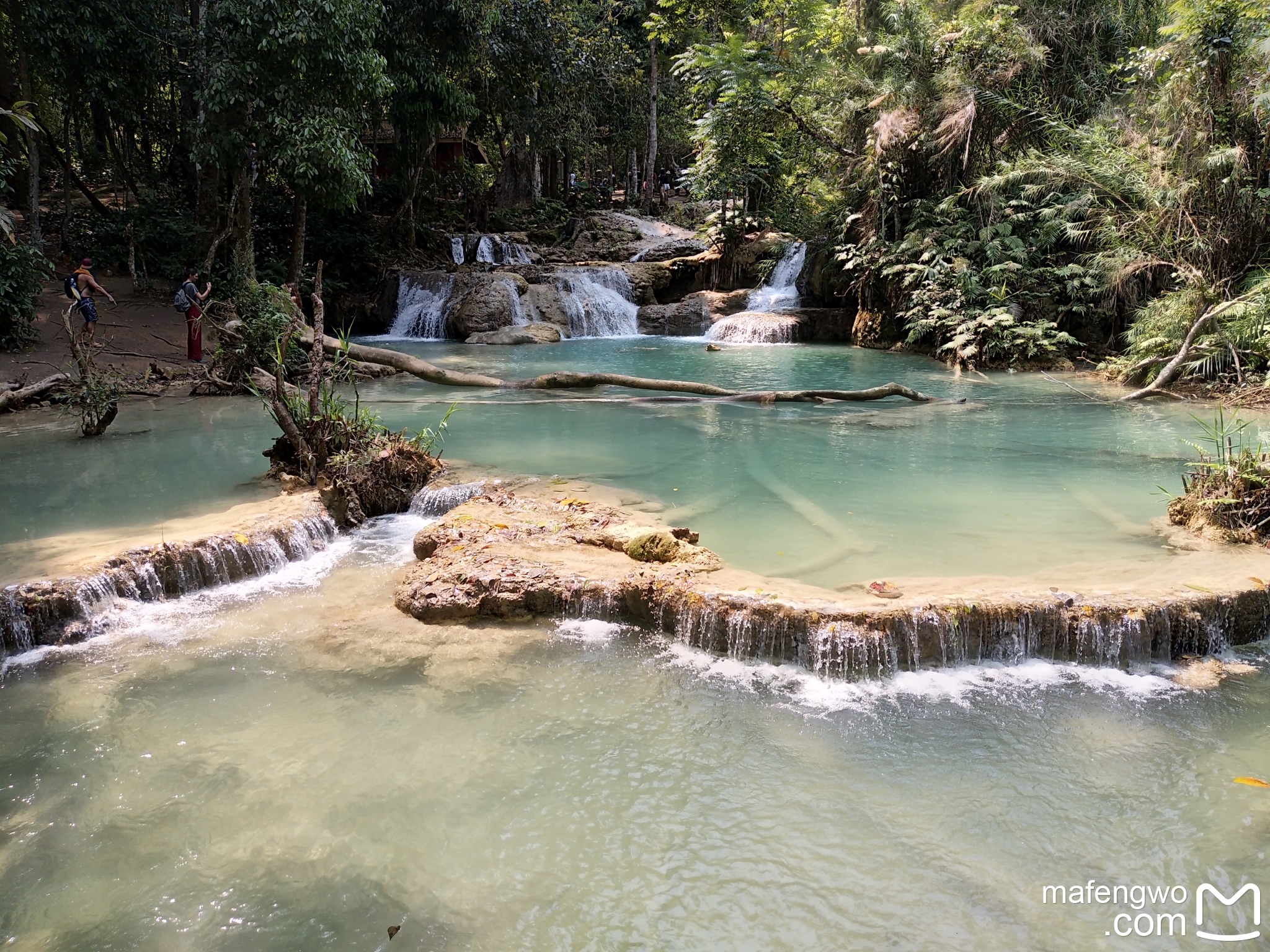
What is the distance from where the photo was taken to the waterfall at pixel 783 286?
69.1 feet

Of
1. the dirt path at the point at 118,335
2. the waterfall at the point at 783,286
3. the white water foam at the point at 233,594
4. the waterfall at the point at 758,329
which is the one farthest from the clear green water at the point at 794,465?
the waterfall at the point at 783,286

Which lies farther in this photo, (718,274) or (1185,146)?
(718,274)

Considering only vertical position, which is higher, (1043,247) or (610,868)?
(1043,247)

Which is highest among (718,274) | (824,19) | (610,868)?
(824,19)

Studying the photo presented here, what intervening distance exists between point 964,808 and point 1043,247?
593 inches

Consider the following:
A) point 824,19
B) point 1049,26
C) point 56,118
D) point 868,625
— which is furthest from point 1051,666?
point 56,118

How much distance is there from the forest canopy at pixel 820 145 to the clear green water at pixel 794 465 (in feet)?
8.43

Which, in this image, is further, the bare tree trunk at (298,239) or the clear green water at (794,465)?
the bare tree trunk at (298,239)

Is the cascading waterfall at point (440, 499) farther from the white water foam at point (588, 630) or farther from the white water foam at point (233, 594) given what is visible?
the white water foam at point (588, 630)

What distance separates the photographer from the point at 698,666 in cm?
473

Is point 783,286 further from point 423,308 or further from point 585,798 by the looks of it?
point 585,798

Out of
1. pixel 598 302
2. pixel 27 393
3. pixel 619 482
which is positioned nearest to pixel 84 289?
pixel 27 393

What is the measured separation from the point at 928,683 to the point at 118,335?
15.1m

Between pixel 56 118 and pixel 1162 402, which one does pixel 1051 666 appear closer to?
pixel 1162 402
